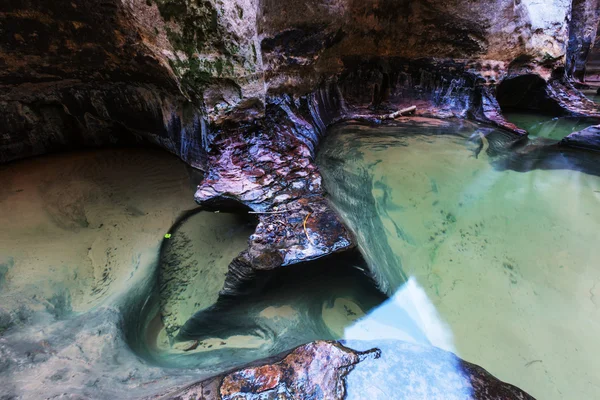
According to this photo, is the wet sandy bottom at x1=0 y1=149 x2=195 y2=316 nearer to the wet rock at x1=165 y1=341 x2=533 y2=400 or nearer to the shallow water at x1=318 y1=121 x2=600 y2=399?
the wet rock at x1=165 y1=341 x2=533 y2=400

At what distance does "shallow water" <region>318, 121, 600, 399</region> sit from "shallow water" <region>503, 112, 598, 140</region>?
1.33 meters

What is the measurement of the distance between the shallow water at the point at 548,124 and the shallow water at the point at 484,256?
1.33m

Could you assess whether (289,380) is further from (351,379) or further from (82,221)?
(82,221)

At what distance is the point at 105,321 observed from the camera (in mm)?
1858

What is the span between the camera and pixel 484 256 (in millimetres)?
1935

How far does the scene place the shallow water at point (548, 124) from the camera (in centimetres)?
393

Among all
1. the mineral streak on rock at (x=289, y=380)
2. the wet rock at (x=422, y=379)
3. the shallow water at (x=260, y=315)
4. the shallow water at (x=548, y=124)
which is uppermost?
the shallow water at (x=548, y=124)

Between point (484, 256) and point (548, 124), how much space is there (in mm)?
3586

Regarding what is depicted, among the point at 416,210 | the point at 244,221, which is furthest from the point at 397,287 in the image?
the point at 244,221

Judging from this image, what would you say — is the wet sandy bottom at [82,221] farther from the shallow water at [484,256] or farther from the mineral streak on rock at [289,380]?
the shallow water at [484,256]

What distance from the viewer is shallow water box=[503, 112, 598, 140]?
155 inches

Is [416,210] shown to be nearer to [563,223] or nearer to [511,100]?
[563,223]

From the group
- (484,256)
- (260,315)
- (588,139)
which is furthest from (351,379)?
(588,139)

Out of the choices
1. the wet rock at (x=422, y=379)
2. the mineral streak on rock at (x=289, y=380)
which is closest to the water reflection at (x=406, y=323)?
the wet rock at (x=422, y=379)
